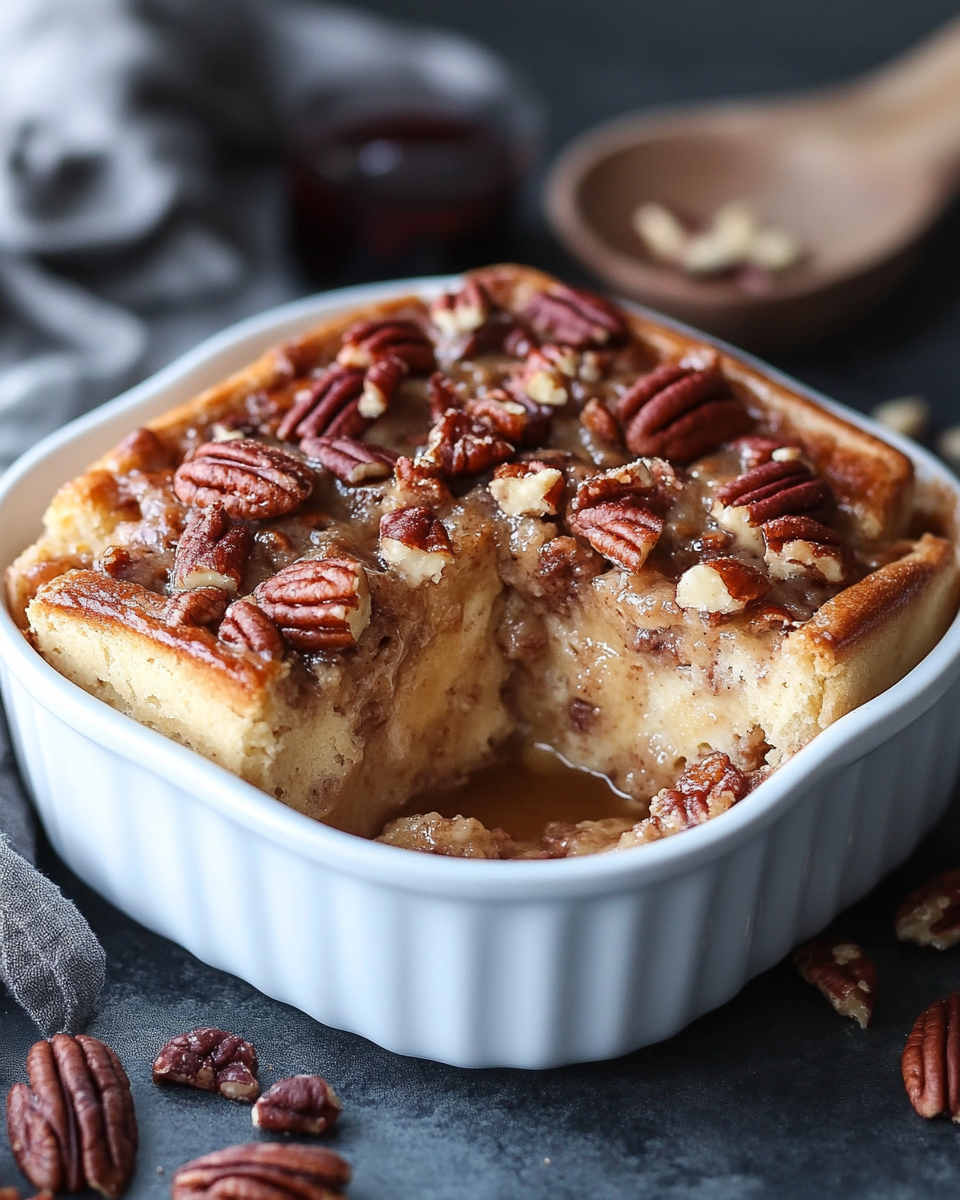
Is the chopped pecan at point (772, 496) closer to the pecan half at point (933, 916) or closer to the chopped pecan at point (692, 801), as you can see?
the chopped pecan at point (692, 801)

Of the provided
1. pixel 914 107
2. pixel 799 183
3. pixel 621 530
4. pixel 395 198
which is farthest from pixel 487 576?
pixel 914 107

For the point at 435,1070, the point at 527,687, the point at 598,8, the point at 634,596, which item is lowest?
the point at 435,1070

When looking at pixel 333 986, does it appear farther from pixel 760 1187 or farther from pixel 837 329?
pixel 837 329

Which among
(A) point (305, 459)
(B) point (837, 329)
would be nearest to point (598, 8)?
(B) point (837, 329)

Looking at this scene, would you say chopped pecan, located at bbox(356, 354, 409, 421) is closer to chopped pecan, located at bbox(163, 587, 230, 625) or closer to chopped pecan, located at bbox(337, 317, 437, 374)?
chopped pecan, located at bbox(337, 317, 437, 374)

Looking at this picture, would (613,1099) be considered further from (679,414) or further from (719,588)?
(679,414)

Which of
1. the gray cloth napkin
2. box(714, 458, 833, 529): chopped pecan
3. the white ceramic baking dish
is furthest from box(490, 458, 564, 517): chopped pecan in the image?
the gray cloth napkin
